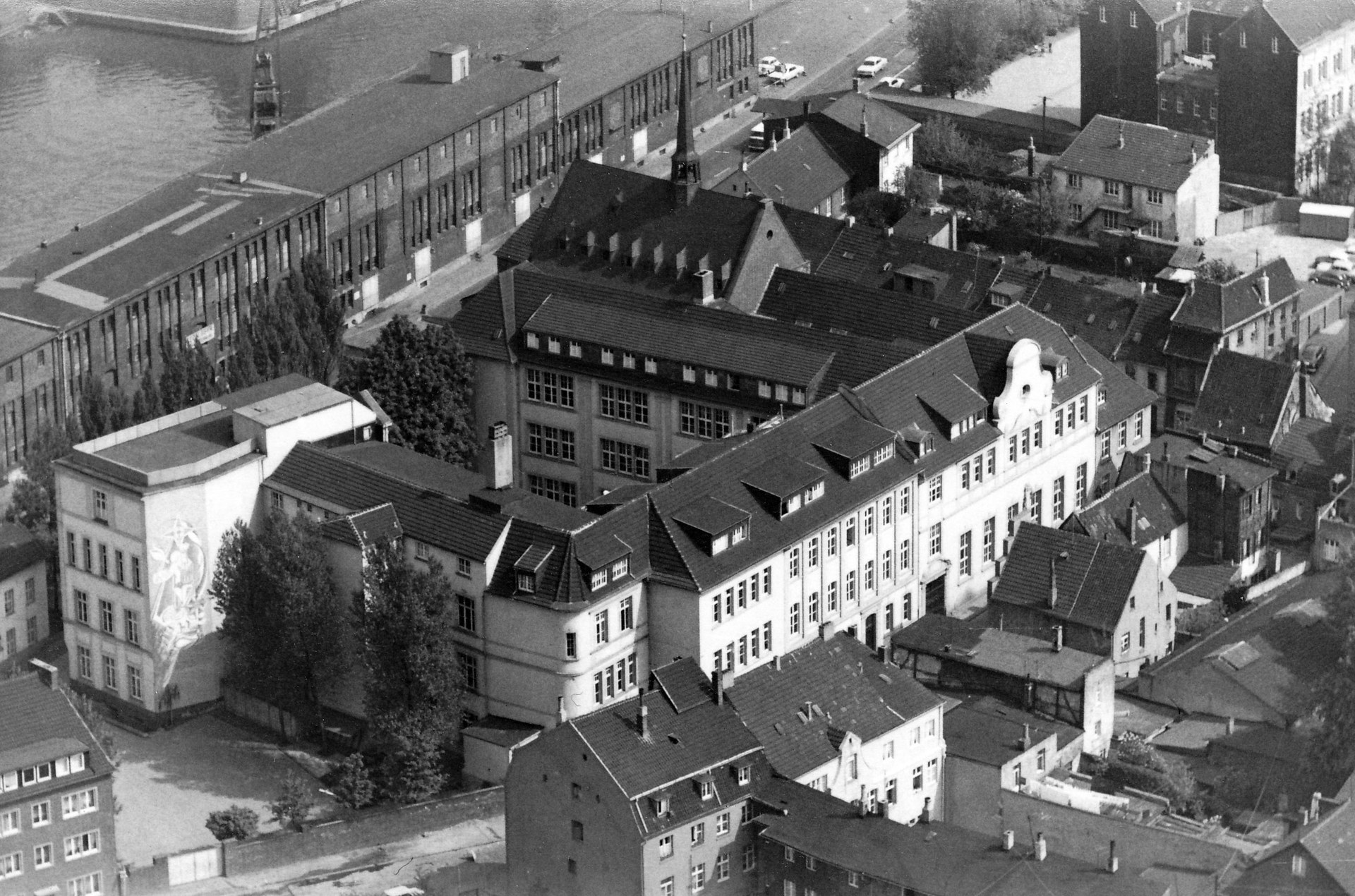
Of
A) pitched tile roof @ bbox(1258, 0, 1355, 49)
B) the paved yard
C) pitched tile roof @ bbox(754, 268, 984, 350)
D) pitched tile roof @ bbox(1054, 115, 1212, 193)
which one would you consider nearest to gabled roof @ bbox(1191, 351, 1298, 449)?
pitched tile roof @ bbox(754, 268, 984, 350)

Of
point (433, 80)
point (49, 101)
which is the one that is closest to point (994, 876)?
point (433, 80)

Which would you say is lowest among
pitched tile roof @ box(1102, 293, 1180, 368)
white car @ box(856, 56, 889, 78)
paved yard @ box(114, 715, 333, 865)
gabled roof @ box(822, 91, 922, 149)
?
paved yard @ box(114, 715, 333, 865)

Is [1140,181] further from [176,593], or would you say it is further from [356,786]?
[356,786]

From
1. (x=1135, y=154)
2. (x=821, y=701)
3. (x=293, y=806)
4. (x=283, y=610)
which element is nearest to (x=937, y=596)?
(x=821, y=701)

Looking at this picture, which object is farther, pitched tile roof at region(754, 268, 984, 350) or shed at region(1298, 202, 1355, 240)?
shed at region(1298, 202, 1355, 240)

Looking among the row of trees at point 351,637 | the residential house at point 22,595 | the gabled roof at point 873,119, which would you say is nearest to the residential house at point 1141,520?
the row of trees at point 351,637

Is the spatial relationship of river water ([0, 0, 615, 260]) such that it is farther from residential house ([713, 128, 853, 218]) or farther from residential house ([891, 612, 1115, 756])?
residential house ([891, 612, 1115, 756])

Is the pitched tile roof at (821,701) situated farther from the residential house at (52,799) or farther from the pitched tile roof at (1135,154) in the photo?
the pitched tile roof at (1135,154)

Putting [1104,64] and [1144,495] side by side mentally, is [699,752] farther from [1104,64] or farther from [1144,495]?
[1104,64]
